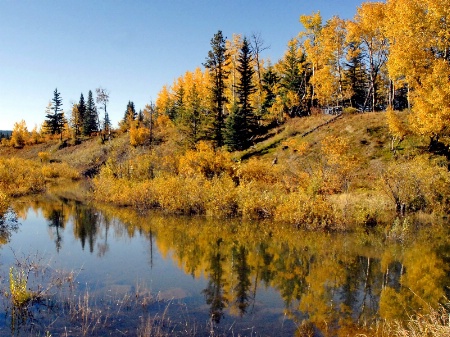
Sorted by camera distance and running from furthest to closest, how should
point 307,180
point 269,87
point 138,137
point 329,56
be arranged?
1. point 138,137
2. point 269,87
3. point 329,56
4. point 307,180

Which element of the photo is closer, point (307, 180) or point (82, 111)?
point (307, 180)

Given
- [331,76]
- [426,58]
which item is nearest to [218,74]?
[331,76]

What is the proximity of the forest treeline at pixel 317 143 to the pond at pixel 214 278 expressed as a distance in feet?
6.78

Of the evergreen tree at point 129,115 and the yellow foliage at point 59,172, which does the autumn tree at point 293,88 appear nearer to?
the yellow foliage at point 59,172

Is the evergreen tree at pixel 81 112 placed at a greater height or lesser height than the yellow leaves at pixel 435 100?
greater

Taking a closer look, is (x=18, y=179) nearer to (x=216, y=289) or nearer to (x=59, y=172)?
(x=59, y=172)

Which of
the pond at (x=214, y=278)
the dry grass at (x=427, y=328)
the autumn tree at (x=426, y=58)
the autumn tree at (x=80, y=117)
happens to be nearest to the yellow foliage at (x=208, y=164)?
the pond at (x=214, y=278)

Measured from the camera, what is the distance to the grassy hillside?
21.0 m

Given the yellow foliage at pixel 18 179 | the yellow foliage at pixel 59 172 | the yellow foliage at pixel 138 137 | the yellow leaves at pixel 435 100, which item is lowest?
the yellow foliage at pixel 18 179

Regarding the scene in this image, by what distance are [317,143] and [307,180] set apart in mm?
14791

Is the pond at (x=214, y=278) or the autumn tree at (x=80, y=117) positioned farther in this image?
the autumn tree at (x=80, y=117)

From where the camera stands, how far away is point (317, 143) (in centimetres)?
3828

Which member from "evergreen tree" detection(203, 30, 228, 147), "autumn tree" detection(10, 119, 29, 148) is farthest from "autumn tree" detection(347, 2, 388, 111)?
"autumn tree" detection(10, 119, 29, 148)

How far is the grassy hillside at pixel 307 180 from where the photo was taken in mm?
21016
